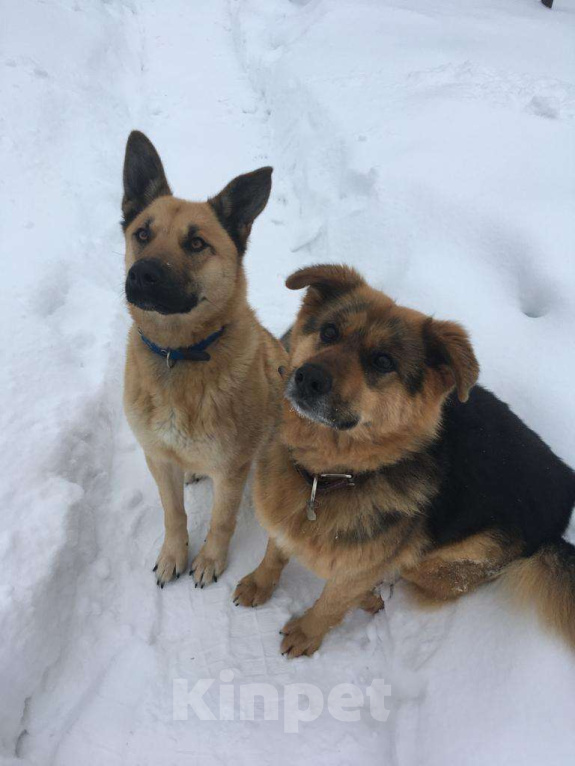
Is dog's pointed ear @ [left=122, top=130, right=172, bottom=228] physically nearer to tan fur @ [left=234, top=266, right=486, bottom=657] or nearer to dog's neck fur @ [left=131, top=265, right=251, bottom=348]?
dog's neck fur @ [left=131, top=265, right=251, bottom=348]

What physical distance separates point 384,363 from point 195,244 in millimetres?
1240

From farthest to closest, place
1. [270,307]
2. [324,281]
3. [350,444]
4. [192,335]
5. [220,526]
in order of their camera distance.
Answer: [270,307] → [220,526] → [192,335] → [324,281] → [350,444]

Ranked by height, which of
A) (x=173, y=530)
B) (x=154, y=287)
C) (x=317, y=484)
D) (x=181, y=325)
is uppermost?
(x=154, y=287)

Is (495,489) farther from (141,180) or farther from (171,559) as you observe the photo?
→ (141,180)

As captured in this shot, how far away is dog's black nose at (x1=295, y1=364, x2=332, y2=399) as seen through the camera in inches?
70.7

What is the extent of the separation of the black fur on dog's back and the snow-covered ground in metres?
0.45

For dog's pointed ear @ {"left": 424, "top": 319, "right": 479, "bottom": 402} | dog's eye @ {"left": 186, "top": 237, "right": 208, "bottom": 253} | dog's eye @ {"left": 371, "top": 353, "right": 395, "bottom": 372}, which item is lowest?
dog's eye @ {"left": 371, "top": 353, "right": 395, "bottom": 372}

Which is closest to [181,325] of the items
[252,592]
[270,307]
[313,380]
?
[313,380]

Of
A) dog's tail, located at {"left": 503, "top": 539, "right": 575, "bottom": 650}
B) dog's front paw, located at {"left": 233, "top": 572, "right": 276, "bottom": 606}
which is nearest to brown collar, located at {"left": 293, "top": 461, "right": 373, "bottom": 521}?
dog's front paw, located at {"left": 233, "top": 572, "right": 276, "bottom": 606}

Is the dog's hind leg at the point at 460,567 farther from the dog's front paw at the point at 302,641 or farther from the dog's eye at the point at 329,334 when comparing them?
the dog's eye at the point at 329,334

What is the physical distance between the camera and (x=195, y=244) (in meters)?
2.43

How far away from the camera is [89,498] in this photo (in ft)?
9.91

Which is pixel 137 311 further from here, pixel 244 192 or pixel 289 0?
pixel 289 0

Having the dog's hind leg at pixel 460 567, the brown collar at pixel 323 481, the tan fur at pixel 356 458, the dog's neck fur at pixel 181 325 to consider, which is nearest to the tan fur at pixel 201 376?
the dog's neck fur at pixel 181 325
